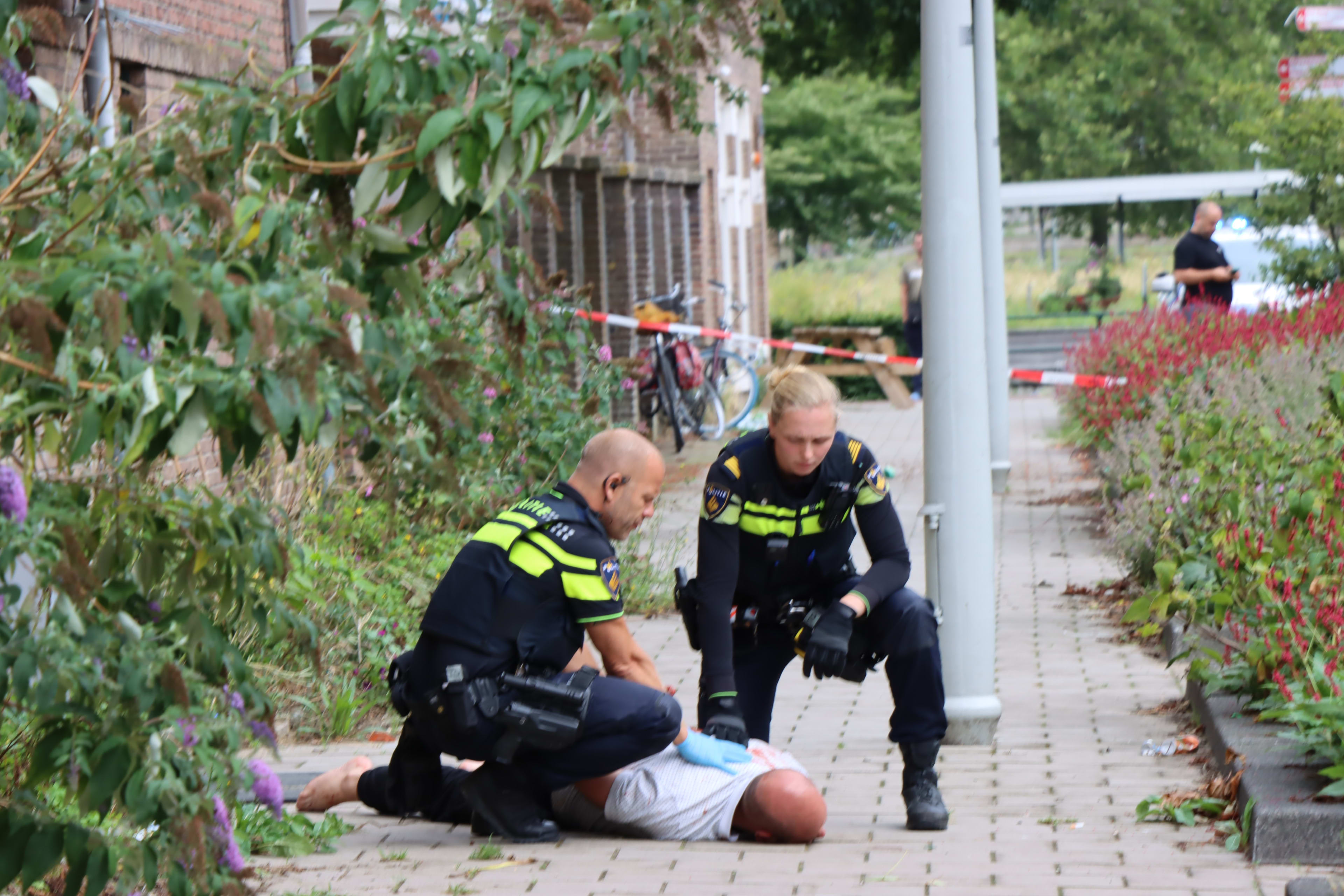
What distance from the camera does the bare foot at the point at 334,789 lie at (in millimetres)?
5105

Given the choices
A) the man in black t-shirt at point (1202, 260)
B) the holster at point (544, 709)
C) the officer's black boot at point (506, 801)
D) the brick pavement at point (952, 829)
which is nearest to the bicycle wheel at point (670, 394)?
the man in black t-shirt at point (1202, 260)

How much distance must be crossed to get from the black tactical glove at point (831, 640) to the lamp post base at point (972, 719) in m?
1.31

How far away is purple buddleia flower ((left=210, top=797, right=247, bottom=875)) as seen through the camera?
2.89 m

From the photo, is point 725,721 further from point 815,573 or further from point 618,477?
point 618,477

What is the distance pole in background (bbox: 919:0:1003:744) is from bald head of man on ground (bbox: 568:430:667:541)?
1773mm

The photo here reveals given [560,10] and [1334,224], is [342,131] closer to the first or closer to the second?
[560,10]

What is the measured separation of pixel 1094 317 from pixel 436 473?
30.1 meters

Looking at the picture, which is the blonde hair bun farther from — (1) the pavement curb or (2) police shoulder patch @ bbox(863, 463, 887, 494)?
(1) the pavement curb

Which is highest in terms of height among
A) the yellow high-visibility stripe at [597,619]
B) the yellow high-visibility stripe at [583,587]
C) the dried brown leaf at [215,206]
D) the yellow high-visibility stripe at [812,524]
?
the dried brown leaf at [215,206]

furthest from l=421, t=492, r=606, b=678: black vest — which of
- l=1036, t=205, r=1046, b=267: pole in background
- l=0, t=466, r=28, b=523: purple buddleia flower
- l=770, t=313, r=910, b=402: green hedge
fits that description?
l=1036, t=205, r=1046, b=267: pole in background

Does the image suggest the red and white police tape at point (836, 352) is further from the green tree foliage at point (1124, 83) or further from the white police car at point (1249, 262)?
the green tree foliage at point (1124, 83)

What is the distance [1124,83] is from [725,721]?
4968cm

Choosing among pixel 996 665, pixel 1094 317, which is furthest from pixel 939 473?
pixel 1094 317

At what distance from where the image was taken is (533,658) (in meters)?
4.58
